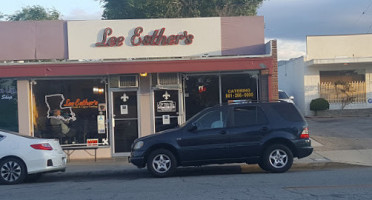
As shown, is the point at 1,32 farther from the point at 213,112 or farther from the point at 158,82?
the point at 213,112

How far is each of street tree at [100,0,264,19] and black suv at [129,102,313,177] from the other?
1513 centimetres

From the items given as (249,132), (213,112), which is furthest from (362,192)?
(213,112)

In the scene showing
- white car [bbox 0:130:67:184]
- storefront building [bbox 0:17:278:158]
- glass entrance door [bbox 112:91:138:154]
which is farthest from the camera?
glass entrance door [bbox 112:91:138:154]

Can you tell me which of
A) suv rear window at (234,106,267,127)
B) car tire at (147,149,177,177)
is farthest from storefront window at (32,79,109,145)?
suv rear window at (234,106,267,127)

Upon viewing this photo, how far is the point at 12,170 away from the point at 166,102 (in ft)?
19.5

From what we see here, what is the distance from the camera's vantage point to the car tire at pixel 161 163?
36.4 ft

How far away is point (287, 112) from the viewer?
37.3 ft

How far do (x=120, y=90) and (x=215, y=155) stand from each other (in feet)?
18.2

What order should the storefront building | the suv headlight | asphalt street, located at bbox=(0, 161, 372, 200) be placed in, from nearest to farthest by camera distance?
1. asphalt street, located at bbox=(0, 161, 372, 200)
2. the suv headlight
3. the storefront building

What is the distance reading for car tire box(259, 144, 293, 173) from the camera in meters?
11.1

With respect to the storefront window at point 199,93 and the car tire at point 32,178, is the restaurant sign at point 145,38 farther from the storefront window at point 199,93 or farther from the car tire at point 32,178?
the car tire at point 32,178

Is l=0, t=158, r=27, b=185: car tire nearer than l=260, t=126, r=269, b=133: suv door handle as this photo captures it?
Yes

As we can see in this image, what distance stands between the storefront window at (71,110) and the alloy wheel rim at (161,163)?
4776 mm

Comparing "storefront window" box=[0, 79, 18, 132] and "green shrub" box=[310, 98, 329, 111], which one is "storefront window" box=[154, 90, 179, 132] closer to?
"storefront window" box=[0, 79, 18, 132]
